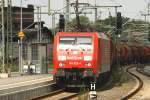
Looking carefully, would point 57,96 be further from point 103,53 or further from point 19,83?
point 103,53

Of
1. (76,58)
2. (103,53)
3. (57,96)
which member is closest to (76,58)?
(76,58)

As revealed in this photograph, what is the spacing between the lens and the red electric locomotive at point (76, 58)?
27062mm

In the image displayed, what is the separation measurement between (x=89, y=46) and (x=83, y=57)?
24.2 inches

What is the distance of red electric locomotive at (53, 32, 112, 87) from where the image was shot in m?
27.1

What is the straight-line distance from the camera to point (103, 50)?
29.8 meters

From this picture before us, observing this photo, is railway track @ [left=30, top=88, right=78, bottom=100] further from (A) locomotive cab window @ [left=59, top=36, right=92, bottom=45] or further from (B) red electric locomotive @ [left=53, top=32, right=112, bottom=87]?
(A) locomotive cab window @ [left=59, top=36, right=92, bottom=45]

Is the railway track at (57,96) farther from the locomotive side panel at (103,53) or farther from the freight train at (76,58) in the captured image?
the locomotive side panel at (103,53)

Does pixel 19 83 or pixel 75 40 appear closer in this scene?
pixel 75 40

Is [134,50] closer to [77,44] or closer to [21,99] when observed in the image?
[77,44]

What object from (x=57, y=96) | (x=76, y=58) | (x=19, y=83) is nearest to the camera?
(x=57, y=96)

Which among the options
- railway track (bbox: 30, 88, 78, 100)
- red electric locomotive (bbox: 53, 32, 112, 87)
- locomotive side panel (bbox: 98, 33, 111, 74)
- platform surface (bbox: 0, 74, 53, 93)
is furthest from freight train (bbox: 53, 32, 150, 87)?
platform surface (bbox: 0, 74, 53, 93)

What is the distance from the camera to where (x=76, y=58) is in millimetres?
27203

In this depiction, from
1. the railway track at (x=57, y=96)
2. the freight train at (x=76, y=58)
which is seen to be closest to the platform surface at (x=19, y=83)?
the railway track at (x=57, y=96)

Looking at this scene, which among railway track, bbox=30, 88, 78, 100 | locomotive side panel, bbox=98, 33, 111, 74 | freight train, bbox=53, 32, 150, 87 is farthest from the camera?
locomotive side panel, bbox=98, 33, 111, 74
